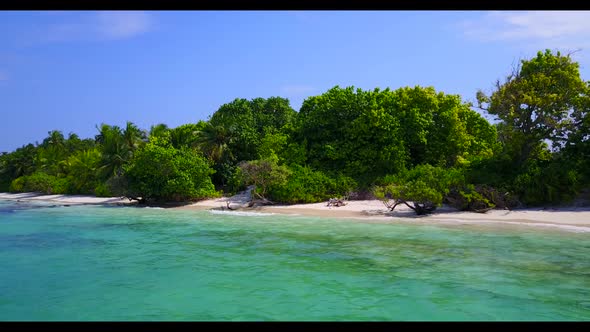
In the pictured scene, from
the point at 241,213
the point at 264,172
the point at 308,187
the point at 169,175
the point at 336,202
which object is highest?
the point at 264,172

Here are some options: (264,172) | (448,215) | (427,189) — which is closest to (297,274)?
(427,189)

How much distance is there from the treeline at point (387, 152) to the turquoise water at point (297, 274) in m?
5.47

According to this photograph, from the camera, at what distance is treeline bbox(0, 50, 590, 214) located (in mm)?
21906

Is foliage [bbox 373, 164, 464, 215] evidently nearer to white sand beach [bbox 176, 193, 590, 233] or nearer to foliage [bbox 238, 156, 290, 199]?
white sand beach [bbox 176, 193, 590, 233]

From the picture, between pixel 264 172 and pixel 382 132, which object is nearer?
pixel 264 172

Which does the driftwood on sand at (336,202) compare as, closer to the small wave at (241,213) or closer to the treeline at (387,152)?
the treeline at (387,152)

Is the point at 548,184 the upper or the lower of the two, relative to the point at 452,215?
upper

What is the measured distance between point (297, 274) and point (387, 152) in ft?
60.3

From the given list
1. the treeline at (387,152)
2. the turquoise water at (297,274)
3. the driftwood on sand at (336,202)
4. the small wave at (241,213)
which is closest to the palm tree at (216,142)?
the treeline at (387,152)

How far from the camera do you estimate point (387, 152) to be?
94.2 feet

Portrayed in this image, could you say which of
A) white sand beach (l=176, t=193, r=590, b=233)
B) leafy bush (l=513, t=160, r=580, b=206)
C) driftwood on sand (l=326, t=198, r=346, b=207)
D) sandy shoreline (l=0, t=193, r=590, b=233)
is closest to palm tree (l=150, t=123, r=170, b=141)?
sandy shoreline (l=0, t=193, r=590, b=233)

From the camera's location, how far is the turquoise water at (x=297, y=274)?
28.7ft

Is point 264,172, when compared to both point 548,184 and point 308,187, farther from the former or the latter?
point 548,184

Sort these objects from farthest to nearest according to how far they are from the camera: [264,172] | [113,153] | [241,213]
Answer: [113,153], [264,172], [241,213]
